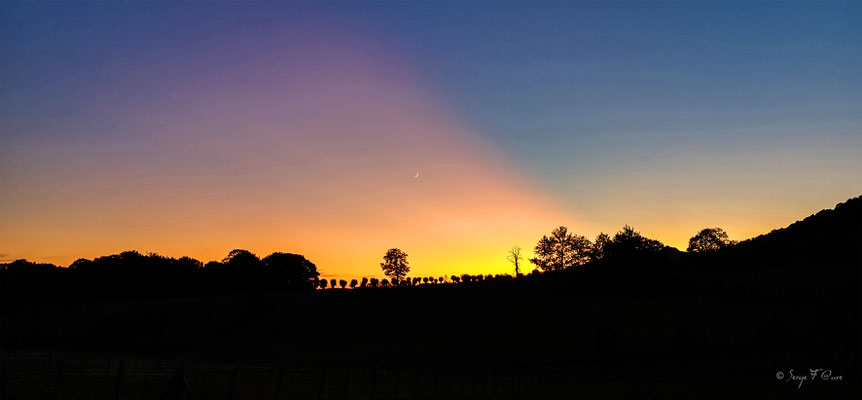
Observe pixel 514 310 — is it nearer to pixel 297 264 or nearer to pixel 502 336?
pixel 502 336

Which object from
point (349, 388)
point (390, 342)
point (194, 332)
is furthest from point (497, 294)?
point (349, 388)

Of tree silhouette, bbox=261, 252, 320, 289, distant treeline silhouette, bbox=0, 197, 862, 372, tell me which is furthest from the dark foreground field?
tree silhouette, bbox=261, 252, 320, 289

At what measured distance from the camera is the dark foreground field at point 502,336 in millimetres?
42656

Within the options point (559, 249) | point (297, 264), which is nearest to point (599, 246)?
point (559, 249)

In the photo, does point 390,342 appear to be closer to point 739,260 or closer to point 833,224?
point 739,260

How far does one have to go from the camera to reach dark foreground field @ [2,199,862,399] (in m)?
42.7

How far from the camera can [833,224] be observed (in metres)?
148

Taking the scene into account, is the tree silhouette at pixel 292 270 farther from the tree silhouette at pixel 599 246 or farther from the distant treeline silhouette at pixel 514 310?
the tree silhouette at pixel 599 246

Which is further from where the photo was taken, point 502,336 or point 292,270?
point 292,270

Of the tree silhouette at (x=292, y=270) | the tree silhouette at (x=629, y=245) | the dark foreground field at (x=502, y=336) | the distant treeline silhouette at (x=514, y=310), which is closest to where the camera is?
the dark foreground field at (x=502, y=336)

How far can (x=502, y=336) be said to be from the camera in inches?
3410

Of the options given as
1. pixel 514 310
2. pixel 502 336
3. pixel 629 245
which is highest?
pixel 629 245

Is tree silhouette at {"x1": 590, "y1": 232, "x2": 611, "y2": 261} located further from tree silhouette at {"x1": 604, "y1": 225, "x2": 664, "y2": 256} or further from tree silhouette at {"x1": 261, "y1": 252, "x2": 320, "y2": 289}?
tree silhouette at {"x1": 261, "y1": 252, "x2": 320, "y2": 289}

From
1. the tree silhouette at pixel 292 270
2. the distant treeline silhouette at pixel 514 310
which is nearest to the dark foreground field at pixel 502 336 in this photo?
the distant treeline silhouette at pixel 514 310
